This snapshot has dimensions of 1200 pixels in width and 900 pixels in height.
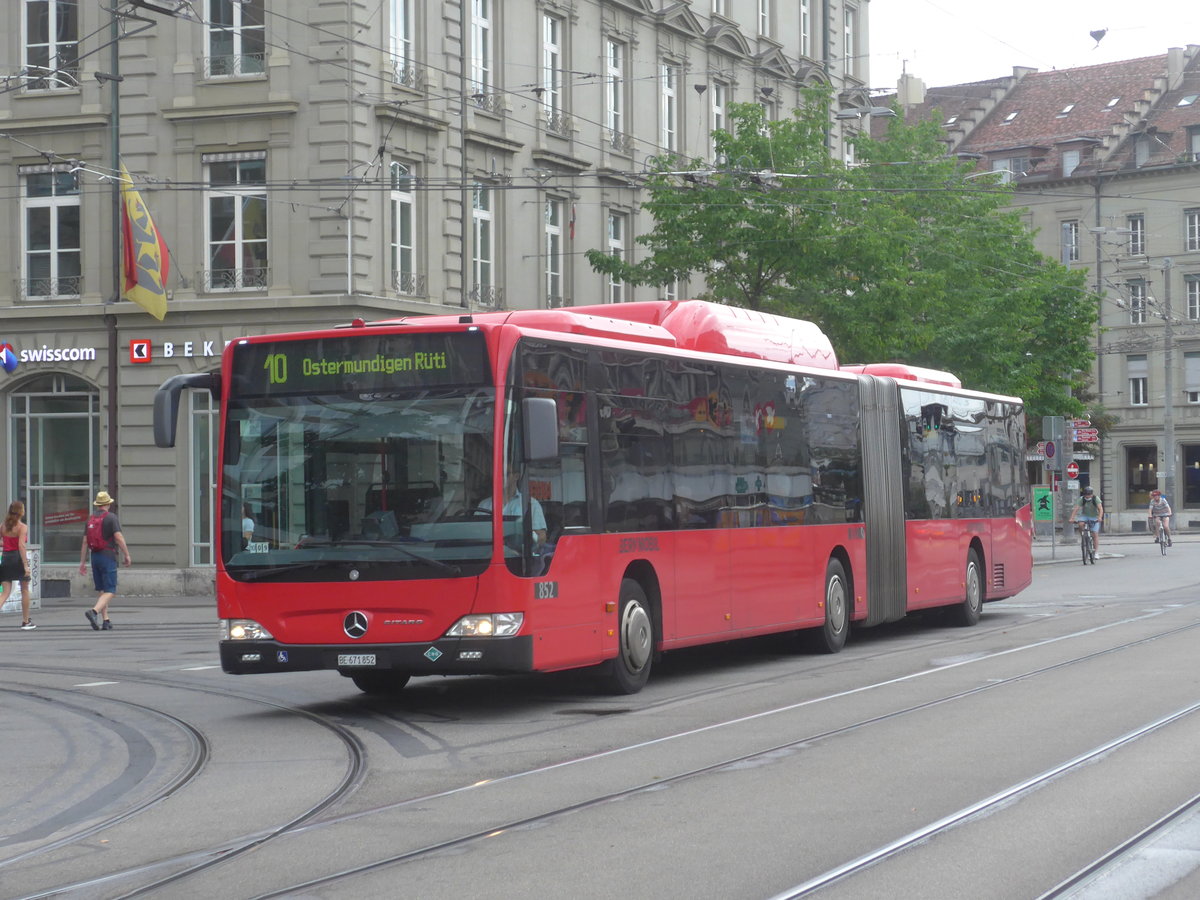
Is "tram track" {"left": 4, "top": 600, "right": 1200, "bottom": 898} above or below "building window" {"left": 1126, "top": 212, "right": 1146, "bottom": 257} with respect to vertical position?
below

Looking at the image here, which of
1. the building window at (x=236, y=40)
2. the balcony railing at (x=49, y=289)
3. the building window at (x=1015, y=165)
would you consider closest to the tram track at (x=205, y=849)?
the building window at (x=236, y=40)

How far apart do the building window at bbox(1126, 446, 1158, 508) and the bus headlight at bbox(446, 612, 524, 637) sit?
67.3m

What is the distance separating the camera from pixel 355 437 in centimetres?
1230

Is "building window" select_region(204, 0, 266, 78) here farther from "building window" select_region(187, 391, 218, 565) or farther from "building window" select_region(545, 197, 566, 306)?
"building window" select_region(545, 197, 566, 306)

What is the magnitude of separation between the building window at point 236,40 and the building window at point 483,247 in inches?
202

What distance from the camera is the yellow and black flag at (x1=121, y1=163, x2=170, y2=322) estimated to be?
29000 millimetres

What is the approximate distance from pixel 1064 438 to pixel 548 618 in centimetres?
3504

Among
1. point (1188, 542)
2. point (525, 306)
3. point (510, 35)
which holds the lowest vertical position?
point (1188, 542)

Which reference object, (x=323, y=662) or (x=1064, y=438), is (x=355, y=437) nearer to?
(x=323, y=662)

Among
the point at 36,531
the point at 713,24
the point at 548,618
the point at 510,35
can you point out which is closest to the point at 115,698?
the point at 548,618

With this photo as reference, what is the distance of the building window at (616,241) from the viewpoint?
3838 cm

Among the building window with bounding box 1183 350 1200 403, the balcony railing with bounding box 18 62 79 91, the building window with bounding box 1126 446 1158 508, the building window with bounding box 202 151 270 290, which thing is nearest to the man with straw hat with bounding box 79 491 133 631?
the building window with bounding box 202 151 270 290

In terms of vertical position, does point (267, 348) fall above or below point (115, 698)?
above

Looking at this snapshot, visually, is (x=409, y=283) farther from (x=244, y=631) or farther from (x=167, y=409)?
(x=244, y=631)
